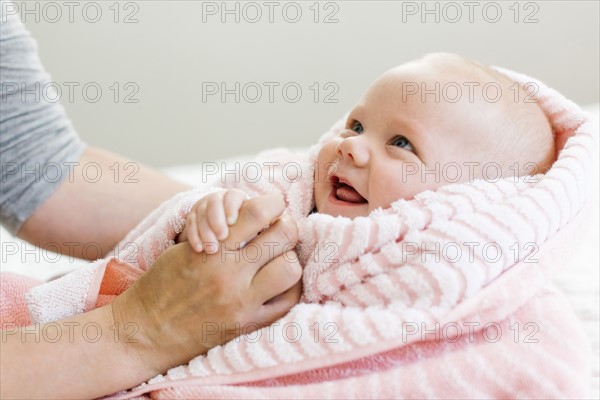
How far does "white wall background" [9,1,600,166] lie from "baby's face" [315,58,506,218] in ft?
3.64

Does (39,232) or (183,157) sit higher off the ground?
(39,232)

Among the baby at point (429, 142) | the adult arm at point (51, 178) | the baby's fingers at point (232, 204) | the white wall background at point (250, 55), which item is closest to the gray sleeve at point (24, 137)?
the adult arm at point (51, 178)

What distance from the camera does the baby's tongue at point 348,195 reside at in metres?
0.83

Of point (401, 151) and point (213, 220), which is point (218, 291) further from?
point (401, 151)

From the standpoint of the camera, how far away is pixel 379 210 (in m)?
0.77

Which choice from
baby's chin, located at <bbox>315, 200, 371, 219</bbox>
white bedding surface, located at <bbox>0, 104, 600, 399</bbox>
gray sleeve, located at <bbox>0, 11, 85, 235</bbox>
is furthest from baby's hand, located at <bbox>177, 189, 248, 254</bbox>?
gray sleeve, located at <bbox>0, 11, 85, 235</bbox>

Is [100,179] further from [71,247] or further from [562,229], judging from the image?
[562,229]

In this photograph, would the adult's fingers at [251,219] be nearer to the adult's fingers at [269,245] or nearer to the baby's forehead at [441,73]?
the adult's fingers at [269,245]

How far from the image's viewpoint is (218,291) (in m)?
0.71

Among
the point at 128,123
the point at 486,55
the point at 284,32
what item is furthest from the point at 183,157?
the point at 486,55

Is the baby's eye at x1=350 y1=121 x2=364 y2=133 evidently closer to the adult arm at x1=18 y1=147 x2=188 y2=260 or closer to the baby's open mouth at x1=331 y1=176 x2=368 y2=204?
the baby's open mouth at x1=331 y1=176 x2=368 y2=204

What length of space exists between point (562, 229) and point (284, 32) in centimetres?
134

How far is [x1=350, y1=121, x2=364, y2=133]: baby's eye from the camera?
0.90 meters

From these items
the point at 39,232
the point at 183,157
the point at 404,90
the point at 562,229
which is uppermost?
the point at 404,90
